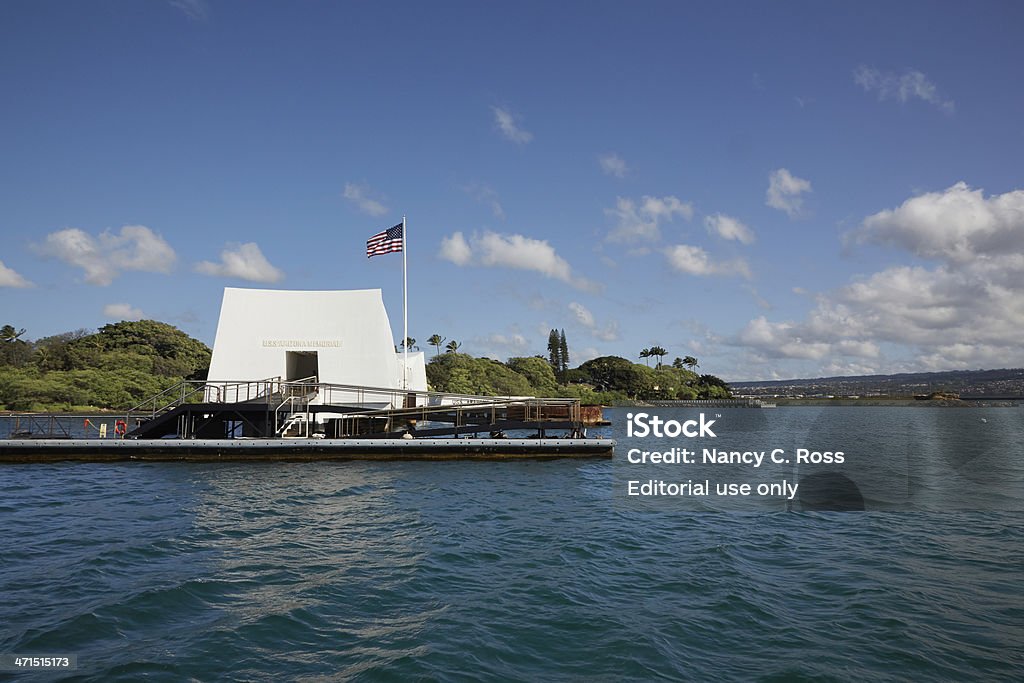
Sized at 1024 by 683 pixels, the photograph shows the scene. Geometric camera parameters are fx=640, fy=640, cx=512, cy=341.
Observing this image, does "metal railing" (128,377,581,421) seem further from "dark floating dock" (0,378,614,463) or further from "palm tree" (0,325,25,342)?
"palm tree" (0,325,25,342)

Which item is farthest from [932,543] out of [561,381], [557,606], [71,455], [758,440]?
[561,381]

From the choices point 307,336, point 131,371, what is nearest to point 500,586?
point 307,336

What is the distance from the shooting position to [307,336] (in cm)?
3103

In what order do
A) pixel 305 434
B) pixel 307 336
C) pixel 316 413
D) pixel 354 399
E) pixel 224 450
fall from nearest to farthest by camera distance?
1. pixel 224 450
2. pixel 305 434
3. pixel 316 413
4. pixel 354 399
5. pixel 307 336

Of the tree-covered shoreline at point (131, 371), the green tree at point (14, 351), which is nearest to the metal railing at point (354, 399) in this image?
the tree-covered shoreline at point (131, 371)

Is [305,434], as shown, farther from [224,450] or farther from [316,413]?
[224,450]

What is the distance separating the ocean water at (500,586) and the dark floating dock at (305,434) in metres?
6.36

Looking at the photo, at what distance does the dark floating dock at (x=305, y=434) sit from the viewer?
23.6 m

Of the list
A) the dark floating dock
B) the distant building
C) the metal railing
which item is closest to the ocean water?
the dark floating dock

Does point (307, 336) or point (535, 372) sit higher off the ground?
point (535, 372)

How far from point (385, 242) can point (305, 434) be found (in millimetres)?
10244

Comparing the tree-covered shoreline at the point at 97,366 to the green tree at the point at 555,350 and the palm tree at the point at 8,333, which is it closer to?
the palm tree at the point at 8,333

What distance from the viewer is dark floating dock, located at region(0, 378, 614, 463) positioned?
2358 cm

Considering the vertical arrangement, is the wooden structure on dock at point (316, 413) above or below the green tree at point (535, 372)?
below
